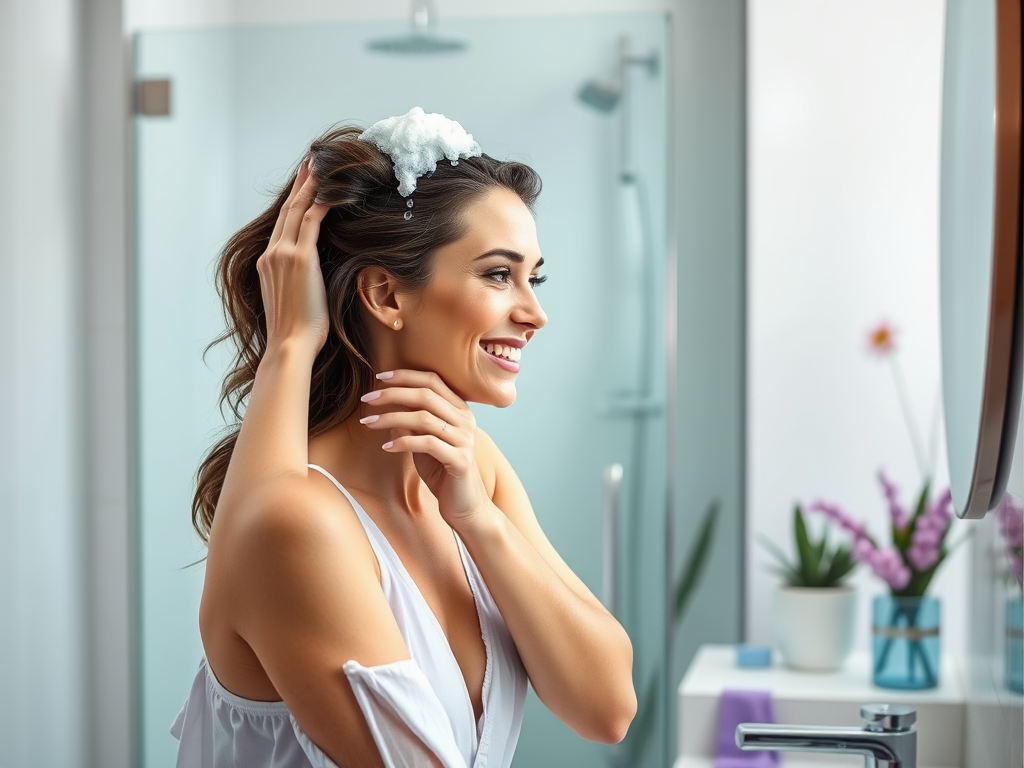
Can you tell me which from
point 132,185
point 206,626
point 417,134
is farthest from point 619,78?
point 206,626

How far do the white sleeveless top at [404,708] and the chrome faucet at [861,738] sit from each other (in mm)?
205

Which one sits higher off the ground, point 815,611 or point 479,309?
point 479,309

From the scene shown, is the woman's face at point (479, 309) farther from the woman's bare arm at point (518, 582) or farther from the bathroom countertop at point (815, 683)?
the bathroom countertop at point (815, 683)

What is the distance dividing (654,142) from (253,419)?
130 cm

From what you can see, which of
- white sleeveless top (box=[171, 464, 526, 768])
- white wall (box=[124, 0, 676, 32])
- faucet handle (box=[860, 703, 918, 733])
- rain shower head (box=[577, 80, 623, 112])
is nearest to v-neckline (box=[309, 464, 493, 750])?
white sleeveless top (box=[171, 464, 526, 768])

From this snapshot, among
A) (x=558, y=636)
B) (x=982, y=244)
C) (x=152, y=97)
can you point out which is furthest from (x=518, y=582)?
(x=152, y=97)

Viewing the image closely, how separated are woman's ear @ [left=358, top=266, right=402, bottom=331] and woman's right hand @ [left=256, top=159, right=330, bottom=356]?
5 cm

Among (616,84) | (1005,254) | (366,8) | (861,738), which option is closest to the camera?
(1005,254)

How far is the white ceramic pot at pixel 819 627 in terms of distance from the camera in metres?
1.75

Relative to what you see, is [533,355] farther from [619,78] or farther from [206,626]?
[206,626]

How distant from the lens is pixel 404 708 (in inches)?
27.3

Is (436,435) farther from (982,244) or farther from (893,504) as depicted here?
(893,504)

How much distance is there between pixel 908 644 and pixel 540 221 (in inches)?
36.6

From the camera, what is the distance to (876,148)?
1964 mm
